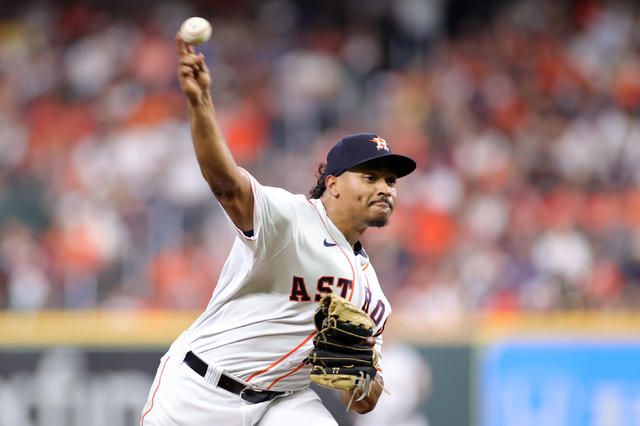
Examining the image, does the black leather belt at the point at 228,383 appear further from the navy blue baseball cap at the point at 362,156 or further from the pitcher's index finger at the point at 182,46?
the pitcher's index finger at the point at 182,46

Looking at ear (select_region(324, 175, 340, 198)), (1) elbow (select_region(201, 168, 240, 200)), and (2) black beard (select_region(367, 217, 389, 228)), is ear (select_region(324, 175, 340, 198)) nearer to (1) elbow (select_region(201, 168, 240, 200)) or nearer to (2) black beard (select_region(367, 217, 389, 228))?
(2) black beard (select_region(367, 217, 389, 228))

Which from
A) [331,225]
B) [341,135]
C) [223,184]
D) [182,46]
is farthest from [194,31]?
[341,135]

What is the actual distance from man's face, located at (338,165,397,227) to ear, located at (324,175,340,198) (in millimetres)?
20

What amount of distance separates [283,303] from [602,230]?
6770 mm

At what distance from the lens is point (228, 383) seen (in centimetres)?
373

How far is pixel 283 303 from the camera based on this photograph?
367cm

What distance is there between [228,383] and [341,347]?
490 mm

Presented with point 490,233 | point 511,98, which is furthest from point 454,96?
point 490,233

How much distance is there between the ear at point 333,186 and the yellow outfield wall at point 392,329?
12.4 feet

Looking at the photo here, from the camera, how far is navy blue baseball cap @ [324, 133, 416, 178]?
146 inches

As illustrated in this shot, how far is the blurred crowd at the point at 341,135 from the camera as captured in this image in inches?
362

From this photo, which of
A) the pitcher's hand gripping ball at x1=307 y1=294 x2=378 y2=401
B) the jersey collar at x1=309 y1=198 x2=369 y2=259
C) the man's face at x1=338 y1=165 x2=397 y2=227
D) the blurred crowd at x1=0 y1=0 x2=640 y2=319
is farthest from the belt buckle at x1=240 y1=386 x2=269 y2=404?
the blurred crowd at x1=0 y1=0 x2=640 y2=319

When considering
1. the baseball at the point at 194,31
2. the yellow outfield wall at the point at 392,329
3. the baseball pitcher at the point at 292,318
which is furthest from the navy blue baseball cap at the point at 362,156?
the yellow outfield wall at the point at 392,329

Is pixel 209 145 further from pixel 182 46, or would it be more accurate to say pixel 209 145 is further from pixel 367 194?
pixel 367 194
